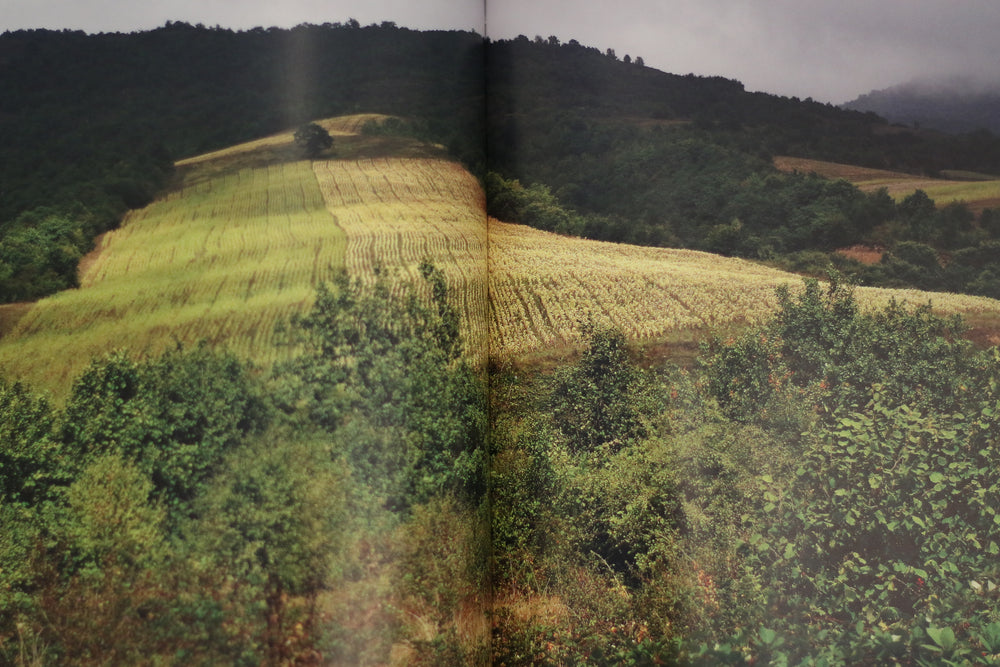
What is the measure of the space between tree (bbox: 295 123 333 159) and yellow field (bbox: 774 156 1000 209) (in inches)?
76.8

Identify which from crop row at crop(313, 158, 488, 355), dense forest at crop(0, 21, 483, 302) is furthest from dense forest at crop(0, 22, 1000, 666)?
crop row at crop(313, 158, 488, 355)

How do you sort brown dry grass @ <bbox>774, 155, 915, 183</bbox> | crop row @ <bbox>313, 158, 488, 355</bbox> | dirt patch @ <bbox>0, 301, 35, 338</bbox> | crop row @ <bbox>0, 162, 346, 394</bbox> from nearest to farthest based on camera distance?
dirt patch @ <bbox>0, 301, 35, 338</bbox> < crop row @ <bbox>0, 162, 346, 394</bbox> < brown dry grass @ <bbox>774, 155, 915, 183</bbox> < crop row @ <bbox>313, 158, 488, 355</bbox>

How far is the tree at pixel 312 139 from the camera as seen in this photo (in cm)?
337

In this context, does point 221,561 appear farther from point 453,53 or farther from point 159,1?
point 453,53

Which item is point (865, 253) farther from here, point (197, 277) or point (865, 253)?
point (197, 277)

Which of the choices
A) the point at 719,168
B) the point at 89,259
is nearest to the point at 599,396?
the point at 719,168

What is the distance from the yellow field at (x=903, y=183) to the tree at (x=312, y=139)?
195cm

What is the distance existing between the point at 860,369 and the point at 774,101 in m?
1.20

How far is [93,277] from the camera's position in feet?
9.05

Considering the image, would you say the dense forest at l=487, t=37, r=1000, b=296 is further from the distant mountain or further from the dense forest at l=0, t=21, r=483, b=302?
the dense forest at l=0, t=21, r=483, b=302

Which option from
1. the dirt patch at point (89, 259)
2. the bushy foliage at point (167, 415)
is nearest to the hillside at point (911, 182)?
the bushy foliage at point (167, 415)

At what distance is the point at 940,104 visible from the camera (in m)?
2.98

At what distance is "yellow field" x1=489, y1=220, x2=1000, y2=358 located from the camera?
328cm

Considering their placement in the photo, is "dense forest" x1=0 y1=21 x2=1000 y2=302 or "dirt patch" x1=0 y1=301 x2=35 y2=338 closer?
"dirt patch" x1=0 y1=301 x2=35 y2=338
